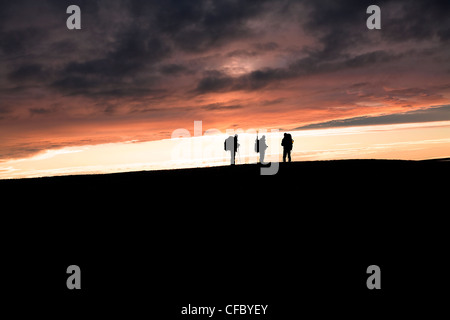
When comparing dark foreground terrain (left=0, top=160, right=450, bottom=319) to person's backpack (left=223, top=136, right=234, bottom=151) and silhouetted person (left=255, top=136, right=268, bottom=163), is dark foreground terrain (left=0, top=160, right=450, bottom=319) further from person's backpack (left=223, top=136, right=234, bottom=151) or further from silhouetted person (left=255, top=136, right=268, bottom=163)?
person's backpack (left=223, top=136, right=234, bottom=151)

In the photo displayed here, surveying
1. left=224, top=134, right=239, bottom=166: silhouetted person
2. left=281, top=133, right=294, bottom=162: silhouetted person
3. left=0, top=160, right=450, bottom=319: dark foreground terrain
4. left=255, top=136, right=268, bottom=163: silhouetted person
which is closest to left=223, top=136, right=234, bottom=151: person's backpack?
left=224, top=134, right=239, bottom=166: silhouetted person

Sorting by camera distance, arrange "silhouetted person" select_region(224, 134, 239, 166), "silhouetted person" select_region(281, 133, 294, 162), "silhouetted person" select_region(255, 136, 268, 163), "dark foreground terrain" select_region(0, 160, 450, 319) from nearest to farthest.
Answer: "dark foreground terrain" select_region(0, 160, 450, 319)
"silhouetted person" select_region(281, 133, 294, 162)
"silhouetted person" select_region(255, 136, 268, 163)
"silhouetted person" select_region(224, 134, 239, 166)

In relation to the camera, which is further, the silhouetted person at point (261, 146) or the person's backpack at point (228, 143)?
the person's backpack at point (228, 143)

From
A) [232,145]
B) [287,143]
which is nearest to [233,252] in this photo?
[287,143]

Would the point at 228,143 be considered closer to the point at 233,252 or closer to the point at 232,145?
the point at 232,145

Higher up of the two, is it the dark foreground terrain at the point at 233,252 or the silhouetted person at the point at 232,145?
the silhouetted person at the point at 232,145

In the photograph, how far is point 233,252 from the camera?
7691 mm

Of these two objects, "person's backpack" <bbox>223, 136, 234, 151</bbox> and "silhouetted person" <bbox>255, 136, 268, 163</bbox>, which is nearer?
"silhouetted person" <bbox>255, 136, 268, 163</bbox>

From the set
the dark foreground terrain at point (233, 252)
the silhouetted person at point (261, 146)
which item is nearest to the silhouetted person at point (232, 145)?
the silhouetted person at point (261, 146)

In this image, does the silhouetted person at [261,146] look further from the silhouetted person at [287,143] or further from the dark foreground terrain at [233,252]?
the dark foreground terrain at [233,252]

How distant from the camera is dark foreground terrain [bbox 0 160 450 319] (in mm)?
5910

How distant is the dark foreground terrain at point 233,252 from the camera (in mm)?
5910
